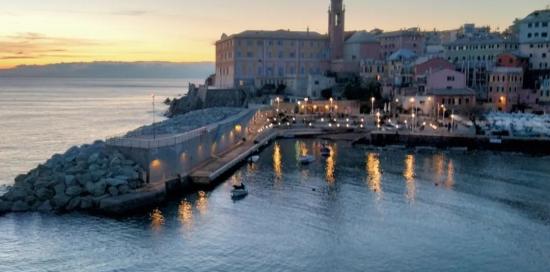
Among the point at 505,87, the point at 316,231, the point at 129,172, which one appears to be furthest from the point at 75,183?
the point at 505,87

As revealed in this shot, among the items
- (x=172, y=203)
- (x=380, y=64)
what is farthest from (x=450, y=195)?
(x=380, y=64)

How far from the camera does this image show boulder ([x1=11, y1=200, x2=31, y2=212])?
22.7m

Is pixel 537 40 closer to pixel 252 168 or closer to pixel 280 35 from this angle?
pixel 280 35

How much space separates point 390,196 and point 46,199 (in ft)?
44.5

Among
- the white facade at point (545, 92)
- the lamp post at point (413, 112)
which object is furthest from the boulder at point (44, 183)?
the white facade at point (545, 92)

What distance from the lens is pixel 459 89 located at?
52.6 m

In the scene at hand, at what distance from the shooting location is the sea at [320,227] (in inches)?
716

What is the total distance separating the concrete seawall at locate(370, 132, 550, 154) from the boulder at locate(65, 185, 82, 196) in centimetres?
2409

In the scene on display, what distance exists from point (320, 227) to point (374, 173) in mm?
10896

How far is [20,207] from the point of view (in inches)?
894

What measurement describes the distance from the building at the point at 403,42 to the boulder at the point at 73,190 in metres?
48.6

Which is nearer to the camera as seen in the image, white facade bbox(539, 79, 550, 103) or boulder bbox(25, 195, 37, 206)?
boulder bbox(25, 195, 37, 206)

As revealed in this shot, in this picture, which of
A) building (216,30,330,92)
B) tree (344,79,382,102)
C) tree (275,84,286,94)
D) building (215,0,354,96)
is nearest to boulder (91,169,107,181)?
tree (344,79,382,102)

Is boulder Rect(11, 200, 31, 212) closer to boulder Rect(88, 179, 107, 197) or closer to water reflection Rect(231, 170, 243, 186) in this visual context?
boulder Rect(88, 179, 107, 197)
